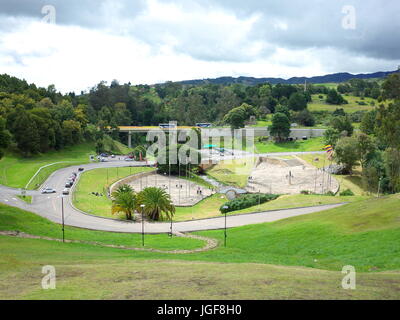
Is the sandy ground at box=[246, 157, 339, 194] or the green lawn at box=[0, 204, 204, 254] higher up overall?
the green lawn at box=[0, 204, 204, 254]

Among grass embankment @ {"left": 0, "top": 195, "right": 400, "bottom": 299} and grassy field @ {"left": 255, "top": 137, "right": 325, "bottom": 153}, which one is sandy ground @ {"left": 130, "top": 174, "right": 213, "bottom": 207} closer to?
grass embankment @ {"left": 0, "top": 195, "right": 400, "bottom": 299}

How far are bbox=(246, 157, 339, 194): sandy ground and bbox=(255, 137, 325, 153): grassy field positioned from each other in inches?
762

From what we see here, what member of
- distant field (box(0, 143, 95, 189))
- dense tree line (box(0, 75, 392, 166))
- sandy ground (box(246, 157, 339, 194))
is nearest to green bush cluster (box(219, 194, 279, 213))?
sandy ground (box(246, 157, 339, 194))

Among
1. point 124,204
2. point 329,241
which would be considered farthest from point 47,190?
point 329,241

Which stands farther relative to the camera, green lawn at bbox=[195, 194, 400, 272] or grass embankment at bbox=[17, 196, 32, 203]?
grass embankment at bbox=[17, 196, 32, 203]

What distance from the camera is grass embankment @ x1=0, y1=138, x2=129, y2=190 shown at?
6260cm

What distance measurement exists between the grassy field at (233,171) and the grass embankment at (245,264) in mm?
40904

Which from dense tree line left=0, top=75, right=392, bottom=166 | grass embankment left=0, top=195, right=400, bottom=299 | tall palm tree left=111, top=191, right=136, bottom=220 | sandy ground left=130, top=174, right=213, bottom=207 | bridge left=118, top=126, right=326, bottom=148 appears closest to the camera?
grass embankment left=0, top=195, right=400, bottom=299

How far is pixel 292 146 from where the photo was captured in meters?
112

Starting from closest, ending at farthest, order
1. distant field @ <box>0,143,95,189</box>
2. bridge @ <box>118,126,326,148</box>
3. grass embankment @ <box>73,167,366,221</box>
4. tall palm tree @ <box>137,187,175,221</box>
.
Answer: tall palm tree @ <box>137,187,175,221</box> < grass embankment @ <box>73,167,366,221</box> < distant field @ <box>0,143,95,189</box> < bridge @ <box>118,126,326,148</box>

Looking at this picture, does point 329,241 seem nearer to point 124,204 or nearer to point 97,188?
point 124,204

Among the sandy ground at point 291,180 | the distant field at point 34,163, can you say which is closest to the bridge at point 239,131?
the distant field at point 34,163

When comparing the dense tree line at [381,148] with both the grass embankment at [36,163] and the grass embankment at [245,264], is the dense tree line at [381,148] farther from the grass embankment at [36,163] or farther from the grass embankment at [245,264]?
the grass embankment at [36,163]
